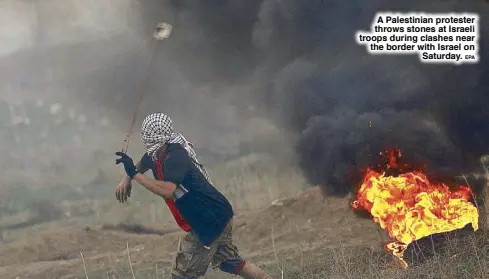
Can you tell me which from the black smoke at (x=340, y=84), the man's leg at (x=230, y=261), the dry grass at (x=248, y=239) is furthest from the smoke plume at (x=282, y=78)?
the man's leg at (x=230, y=261)

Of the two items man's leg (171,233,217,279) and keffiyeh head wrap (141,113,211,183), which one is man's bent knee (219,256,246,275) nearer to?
man's leg (171,233,217,279)

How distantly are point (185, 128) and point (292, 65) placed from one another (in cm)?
142

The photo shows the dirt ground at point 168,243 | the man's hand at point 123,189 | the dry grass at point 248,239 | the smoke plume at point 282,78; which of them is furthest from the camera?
the smoke plume at point 282,78

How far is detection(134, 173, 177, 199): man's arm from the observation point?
5.00 meters

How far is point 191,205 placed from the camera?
5309 millimetres

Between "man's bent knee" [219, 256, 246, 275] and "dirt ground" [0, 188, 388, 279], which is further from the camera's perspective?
"dirt ground" [0, 188, 388, 279]

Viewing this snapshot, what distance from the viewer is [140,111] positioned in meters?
7.04

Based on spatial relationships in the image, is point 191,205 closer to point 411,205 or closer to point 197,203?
point 197,203

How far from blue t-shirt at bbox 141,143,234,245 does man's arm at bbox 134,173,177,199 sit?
0.16 meters

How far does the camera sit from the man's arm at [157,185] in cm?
500

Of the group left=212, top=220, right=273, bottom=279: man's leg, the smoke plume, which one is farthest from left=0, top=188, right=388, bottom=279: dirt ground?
left=212, top=220, right=273, bottom=279: man's leg

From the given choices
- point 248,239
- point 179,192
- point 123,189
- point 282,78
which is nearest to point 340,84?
point 282,78

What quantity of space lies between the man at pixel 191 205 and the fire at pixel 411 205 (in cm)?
167

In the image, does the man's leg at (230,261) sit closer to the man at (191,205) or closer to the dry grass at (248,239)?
the man at (191,205)
